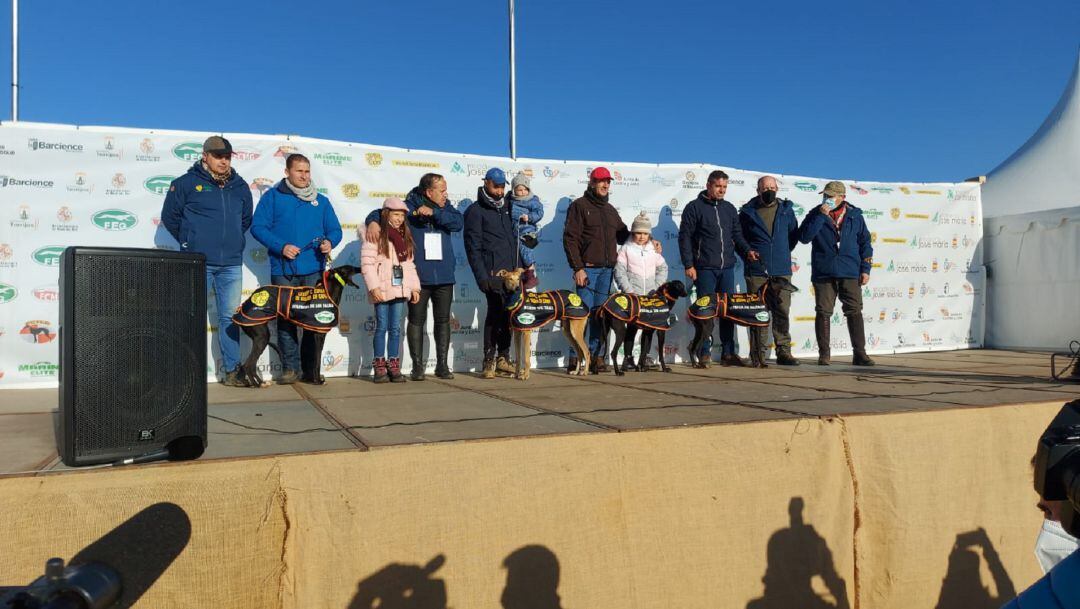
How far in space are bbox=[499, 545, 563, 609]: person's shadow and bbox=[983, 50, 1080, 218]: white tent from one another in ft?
31.1

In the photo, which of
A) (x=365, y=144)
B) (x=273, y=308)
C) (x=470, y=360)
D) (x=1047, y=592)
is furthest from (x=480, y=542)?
(x=365, y=144)

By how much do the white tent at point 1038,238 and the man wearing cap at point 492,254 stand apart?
7.20 m

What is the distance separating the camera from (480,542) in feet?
8.87

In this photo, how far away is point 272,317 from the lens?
5.51m

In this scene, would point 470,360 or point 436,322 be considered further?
point 470,360

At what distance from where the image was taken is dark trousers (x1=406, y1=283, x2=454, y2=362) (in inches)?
236

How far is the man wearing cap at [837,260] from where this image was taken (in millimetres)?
7324

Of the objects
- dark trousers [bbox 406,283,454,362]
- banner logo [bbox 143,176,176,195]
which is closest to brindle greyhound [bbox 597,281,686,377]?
dark trousers [bbox 406,283,454,362]

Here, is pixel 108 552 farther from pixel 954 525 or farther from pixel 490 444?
pixel 954 525

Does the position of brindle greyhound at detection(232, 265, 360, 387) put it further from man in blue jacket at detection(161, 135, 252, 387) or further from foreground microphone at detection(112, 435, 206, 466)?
foreground microphone at detection(112, 435, 206, 466)

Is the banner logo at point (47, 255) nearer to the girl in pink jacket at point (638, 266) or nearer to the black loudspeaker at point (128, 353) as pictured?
the black loudspeaker at point (128, 353)

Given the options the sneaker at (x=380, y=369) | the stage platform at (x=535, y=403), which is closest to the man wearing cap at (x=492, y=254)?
the stage platform at (x=535, y=403)

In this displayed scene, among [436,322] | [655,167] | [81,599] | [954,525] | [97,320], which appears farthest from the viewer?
[655,167]

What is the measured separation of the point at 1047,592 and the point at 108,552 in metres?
1.90
